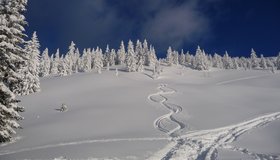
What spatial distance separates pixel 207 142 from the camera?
20375 millimetres

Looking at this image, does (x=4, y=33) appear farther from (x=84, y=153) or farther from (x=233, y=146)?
(x=233, y=146)

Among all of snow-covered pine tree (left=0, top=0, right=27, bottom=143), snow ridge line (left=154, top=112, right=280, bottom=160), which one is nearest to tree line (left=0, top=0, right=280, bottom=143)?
snow-covered pine tree (left=0, top=0, right=27, bottom=143)

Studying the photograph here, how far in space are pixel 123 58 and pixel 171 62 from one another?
30.1 metres

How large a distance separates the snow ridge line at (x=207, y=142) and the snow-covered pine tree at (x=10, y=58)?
449 inches

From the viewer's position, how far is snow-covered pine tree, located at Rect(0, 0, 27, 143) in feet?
64.5

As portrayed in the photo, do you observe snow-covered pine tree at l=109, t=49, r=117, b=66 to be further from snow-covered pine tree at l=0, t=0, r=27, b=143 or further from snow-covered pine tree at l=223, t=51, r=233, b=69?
snow-covered pine tree at l=0, t=0, r=27, b=143

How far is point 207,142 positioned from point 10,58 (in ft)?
51.9

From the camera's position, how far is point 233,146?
1912cm

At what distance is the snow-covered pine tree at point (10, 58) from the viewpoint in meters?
19.7

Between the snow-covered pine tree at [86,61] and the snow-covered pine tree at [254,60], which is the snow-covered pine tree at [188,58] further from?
the snow-covered pine tree at [86,61]

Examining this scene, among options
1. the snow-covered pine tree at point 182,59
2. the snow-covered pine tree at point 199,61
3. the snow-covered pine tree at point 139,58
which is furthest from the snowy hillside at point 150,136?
the snow-covered pine tree at point 182,59

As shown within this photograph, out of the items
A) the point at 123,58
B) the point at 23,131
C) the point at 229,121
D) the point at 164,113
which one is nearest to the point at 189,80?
the point at 123,58

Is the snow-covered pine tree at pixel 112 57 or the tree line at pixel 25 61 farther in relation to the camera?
the snow-covered pine tree at pixel 112 57

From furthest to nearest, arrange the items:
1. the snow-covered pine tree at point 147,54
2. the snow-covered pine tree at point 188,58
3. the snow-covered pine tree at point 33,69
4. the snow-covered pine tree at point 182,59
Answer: the snow-covered pine tree at point 188,58, the snow-covered pine tree at point 182,59, the snow-covered pine tree at point 147,54, the snow-covered pine tree at point 33,69
